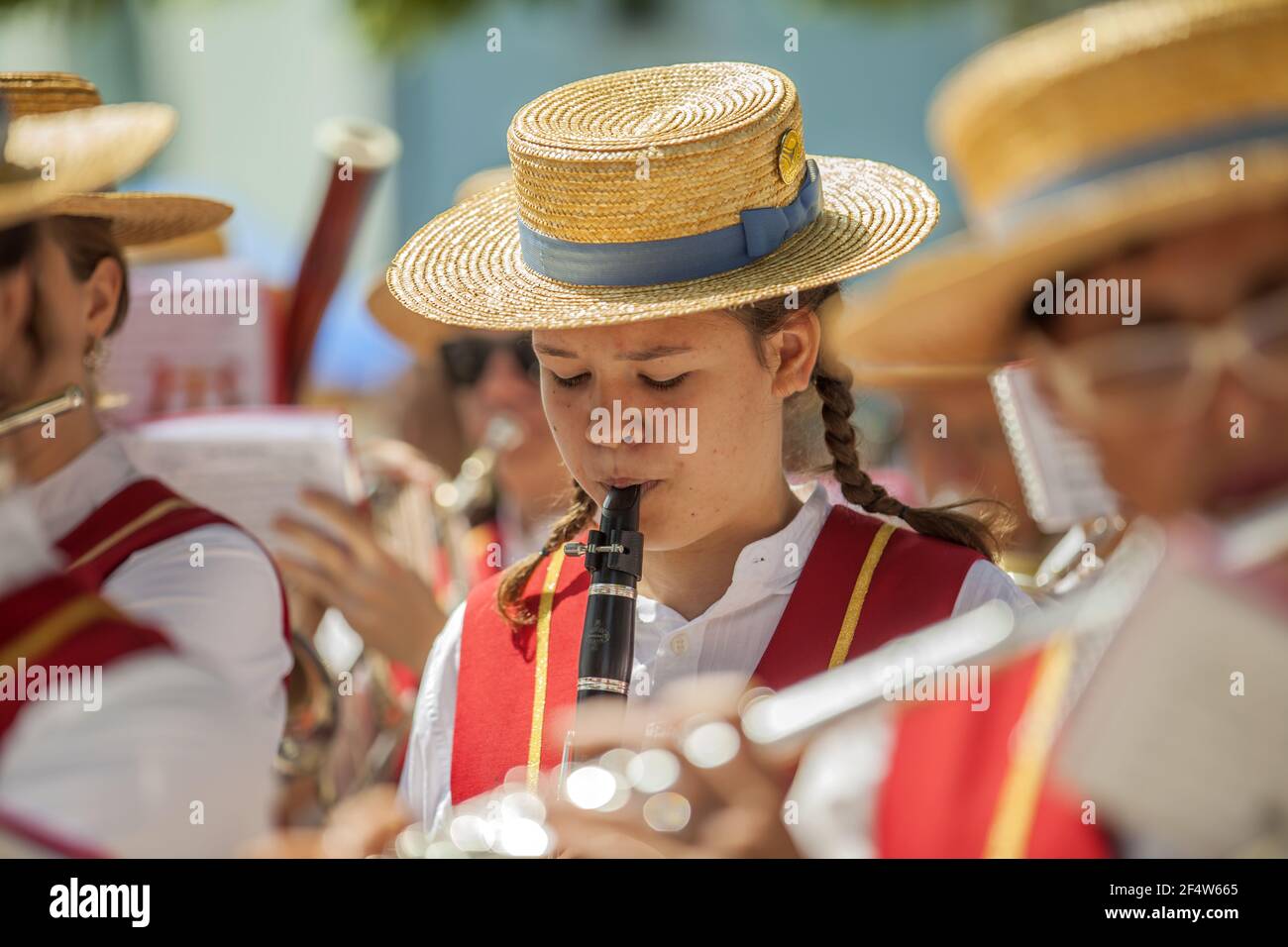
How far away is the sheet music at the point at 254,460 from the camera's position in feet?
10.4

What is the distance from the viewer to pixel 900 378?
3.65 metres

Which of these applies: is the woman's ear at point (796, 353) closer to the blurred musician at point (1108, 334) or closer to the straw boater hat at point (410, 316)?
the blurred musician at point (1108, 334)

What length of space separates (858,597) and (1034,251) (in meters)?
1.04

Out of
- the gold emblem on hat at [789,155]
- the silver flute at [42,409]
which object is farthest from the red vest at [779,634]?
the silver flute at [42,409]

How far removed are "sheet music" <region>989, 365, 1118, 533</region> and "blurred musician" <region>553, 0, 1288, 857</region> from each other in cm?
144

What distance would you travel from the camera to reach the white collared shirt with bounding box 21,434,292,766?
7.84 feet

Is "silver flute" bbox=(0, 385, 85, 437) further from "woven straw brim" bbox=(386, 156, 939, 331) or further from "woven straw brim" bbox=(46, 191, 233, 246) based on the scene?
"woven straw brim" bbox=(386, 156, 939, 331)

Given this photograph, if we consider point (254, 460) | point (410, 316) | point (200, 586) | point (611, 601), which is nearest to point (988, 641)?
point (611, 601)

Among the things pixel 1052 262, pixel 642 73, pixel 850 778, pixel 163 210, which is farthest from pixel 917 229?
pixel 163 210

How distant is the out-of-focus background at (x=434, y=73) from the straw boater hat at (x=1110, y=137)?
30.2 feet

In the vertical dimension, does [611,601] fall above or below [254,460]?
above

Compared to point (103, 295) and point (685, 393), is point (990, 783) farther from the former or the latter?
point (103, 295)

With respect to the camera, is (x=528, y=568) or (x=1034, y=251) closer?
(x=1034, y=251)

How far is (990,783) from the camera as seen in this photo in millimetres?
1463
